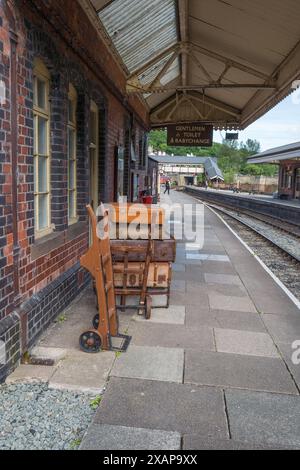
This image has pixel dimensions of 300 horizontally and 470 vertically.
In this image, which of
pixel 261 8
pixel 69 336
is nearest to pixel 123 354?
pixel 69 336

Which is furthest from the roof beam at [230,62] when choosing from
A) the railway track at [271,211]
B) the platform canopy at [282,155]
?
the platform canopy at [282,155]

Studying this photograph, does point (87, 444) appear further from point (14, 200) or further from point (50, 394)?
point (14, 200)

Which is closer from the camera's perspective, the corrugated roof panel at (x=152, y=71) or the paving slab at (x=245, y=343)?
the paving slab at (x=245, y=343)

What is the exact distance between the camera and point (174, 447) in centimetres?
279

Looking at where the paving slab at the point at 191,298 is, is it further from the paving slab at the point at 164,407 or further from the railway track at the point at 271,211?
the railway track at the point at 271,211

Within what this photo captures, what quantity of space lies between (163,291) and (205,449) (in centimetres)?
279

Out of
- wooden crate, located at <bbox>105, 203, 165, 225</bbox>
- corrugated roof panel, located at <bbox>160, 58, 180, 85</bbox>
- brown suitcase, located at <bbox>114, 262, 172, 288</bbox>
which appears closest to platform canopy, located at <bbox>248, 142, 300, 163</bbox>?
corrugated roof panel, located at <bbox>160, 58, 180, 85</bbox>

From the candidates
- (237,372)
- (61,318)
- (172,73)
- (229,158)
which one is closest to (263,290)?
(237,372)

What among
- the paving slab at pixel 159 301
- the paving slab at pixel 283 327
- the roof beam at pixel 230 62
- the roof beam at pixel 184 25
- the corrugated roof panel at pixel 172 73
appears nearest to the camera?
the paving slab at pixel 283 327

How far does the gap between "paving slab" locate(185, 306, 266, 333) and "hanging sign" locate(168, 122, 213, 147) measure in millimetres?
9138

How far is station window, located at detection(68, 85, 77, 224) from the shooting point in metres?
6.19

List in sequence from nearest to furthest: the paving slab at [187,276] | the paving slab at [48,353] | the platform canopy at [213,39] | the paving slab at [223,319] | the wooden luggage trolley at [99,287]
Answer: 1. the paving slab at [48,353]
2. the wooden luggage trolley at [99,287]
3. the paving slab at [223,319]
4. the platform canopy at [213,39]
5. the paving slab at [187,276]

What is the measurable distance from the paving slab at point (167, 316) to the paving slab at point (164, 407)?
5.28 feet

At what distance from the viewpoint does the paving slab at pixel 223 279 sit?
7.47 m
